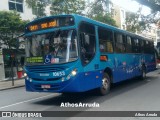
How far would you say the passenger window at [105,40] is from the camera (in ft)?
36.9

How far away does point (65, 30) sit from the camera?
9.49m

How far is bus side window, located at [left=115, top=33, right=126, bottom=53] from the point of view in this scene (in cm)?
1317

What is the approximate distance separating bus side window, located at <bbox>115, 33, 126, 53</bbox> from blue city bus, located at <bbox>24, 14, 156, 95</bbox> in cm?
126

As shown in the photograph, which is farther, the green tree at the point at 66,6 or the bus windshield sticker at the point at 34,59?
the green tree at the point at 66,6

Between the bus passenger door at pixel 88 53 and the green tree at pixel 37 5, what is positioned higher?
the green tree at pixel 37 5

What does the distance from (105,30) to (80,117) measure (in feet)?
17.1

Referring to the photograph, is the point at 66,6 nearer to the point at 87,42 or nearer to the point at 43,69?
the point at 87,42

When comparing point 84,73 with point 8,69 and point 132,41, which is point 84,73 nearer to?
point 132,41

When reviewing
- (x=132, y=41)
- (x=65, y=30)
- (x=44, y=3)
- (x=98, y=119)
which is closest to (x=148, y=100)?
(x=98, y=119)

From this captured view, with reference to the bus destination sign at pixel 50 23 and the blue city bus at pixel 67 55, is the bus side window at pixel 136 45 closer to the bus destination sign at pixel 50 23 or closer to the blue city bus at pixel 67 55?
the blue city bus at pixel 67 55

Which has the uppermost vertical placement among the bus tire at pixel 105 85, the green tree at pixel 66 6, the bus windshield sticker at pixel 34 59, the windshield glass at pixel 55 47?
the green tree at pixel 66 6

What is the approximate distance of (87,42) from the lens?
10039 mm

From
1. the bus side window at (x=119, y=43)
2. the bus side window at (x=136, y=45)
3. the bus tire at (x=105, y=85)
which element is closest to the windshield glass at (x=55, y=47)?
the bus tire at (x=105, y=85)

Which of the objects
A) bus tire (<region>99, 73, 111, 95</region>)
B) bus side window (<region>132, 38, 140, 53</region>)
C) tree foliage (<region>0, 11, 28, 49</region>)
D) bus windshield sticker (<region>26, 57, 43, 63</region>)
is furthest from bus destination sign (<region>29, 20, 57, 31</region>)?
tree foliage (<region>0, 11, 28, 49</region>)
